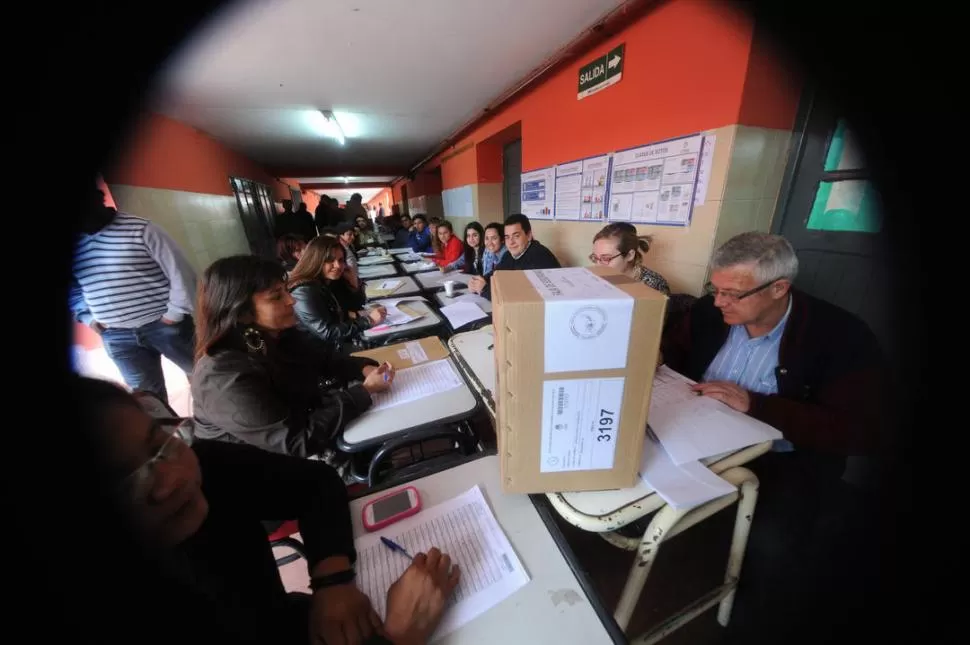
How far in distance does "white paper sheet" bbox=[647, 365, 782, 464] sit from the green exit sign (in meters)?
2.40

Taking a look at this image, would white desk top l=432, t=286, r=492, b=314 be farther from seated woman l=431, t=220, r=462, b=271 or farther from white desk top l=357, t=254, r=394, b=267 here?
white desk top l=357, t=254, r=394, b=267

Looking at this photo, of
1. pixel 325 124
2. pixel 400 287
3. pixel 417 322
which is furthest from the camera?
pixel 325 124

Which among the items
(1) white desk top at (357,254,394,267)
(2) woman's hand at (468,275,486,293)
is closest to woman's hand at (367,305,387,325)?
(2) woman's hand at (468,275,486,293)

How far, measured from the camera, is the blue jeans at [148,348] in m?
1.83

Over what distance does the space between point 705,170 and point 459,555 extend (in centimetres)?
216

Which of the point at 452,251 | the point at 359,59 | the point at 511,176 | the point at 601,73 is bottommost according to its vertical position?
the point at 452,251

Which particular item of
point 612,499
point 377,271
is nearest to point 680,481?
point 612,499

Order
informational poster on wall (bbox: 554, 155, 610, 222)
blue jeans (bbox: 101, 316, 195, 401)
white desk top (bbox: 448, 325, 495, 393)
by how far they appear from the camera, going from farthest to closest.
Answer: informational poster on wall (bbox: 554, 155, 610, 222)
blue jeans (bbox: 101, 316, 195, 401)
white desk top (bbox: 448, 325, 495, 393)

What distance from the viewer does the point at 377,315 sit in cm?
209

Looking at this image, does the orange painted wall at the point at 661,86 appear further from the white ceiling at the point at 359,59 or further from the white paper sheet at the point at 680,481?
the white paper sheet at the point at 680,481

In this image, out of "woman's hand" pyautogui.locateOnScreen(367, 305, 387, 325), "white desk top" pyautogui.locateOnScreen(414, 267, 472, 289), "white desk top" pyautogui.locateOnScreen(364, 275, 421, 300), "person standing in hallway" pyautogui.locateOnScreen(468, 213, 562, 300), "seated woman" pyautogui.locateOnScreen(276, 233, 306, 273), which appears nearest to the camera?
"woman's hand" pyautogui.locateOnScreen(367, 305, 387, 325)

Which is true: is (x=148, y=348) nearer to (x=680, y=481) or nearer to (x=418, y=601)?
(x=418, y=601)

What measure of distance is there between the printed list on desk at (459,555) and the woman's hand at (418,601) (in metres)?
0.03

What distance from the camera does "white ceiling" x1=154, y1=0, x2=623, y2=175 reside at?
1.93m
